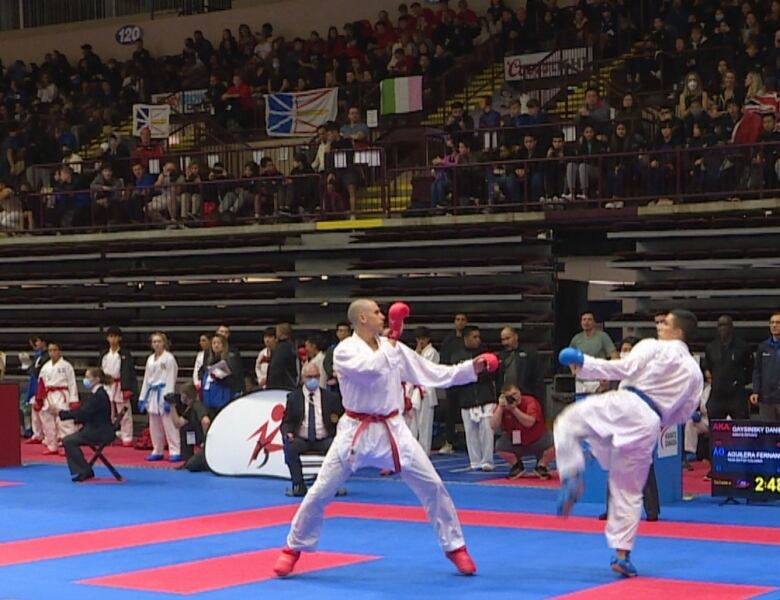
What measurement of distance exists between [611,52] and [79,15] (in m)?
16.4

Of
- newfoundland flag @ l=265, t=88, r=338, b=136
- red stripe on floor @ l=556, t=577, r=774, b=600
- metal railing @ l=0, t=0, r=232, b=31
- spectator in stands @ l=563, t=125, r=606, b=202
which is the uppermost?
metal railing @ l=0, t=0, r=232, b=31

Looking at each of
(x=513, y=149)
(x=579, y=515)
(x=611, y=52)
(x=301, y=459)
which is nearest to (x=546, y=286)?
(x=513, y=149)

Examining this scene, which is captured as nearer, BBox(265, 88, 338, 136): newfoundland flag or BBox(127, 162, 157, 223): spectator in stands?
BBox(127, 162, 157, 223): spectator in stands

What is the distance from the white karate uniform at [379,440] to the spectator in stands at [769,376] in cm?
773

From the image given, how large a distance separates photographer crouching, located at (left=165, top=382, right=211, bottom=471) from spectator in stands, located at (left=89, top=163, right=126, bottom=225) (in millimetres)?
6074

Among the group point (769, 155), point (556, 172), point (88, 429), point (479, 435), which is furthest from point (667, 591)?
point (556, 172)

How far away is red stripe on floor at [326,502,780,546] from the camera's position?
12.5 meters

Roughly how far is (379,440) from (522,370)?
799 cm

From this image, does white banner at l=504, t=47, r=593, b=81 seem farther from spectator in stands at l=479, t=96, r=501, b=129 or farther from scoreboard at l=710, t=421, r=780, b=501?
scoreboard at l=710, t=421, r=780, b=501

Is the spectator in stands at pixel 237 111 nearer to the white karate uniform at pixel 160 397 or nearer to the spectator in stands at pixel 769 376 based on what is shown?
the white karate uniform at pixel 160 397

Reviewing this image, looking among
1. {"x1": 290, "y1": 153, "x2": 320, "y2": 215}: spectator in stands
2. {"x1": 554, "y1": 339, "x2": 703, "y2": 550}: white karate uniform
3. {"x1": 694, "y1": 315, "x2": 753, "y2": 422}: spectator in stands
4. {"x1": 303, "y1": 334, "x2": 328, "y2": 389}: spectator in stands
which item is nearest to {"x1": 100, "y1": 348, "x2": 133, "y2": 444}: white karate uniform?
{"x1": 290, "y1": 153, "x2": 320, "y2": 215}: spectator in stands

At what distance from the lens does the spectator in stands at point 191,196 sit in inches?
953

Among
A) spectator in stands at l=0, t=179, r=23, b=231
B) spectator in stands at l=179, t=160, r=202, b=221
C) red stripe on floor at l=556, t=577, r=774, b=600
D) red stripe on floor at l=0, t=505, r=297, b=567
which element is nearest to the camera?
red stripe on floor at l=556, t=577, r=774, b=600

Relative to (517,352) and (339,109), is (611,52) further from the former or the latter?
(517,352)
